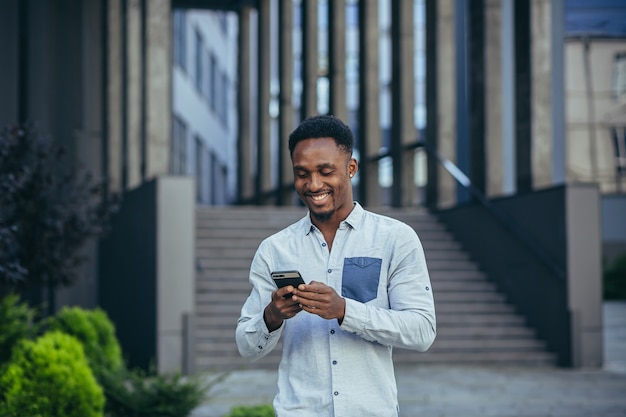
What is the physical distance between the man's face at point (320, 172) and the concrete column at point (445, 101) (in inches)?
646

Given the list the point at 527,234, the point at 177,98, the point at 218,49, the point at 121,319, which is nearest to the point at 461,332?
the point at 527,234

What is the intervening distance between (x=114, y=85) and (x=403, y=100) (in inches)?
219

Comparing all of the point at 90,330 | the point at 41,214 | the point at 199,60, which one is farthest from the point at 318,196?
the point at 199,60

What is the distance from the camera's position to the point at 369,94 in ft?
76.5

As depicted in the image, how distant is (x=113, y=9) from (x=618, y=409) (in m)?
14.0

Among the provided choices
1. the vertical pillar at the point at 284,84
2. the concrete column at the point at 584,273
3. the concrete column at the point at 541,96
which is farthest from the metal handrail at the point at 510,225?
the vertical pillar at the point at 284,84

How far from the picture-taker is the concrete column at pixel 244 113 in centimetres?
3247

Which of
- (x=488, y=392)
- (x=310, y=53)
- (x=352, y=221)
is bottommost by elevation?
(x=488, y=392)

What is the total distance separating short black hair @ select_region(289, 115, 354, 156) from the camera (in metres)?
3.59

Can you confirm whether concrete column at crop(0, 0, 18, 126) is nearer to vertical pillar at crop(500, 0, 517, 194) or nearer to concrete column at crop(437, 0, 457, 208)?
concrete column at crop(437, 0, 457, 208)

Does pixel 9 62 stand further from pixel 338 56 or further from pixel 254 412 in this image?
pixel 338 56

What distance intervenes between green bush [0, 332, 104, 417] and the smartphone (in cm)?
473

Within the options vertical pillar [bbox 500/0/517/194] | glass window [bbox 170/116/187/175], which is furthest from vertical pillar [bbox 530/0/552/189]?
glass window [bbox 170/116/187/175]

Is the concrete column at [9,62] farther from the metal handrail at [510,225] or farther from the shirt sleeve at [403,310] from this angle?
the shirt sleeve at [403,310]
